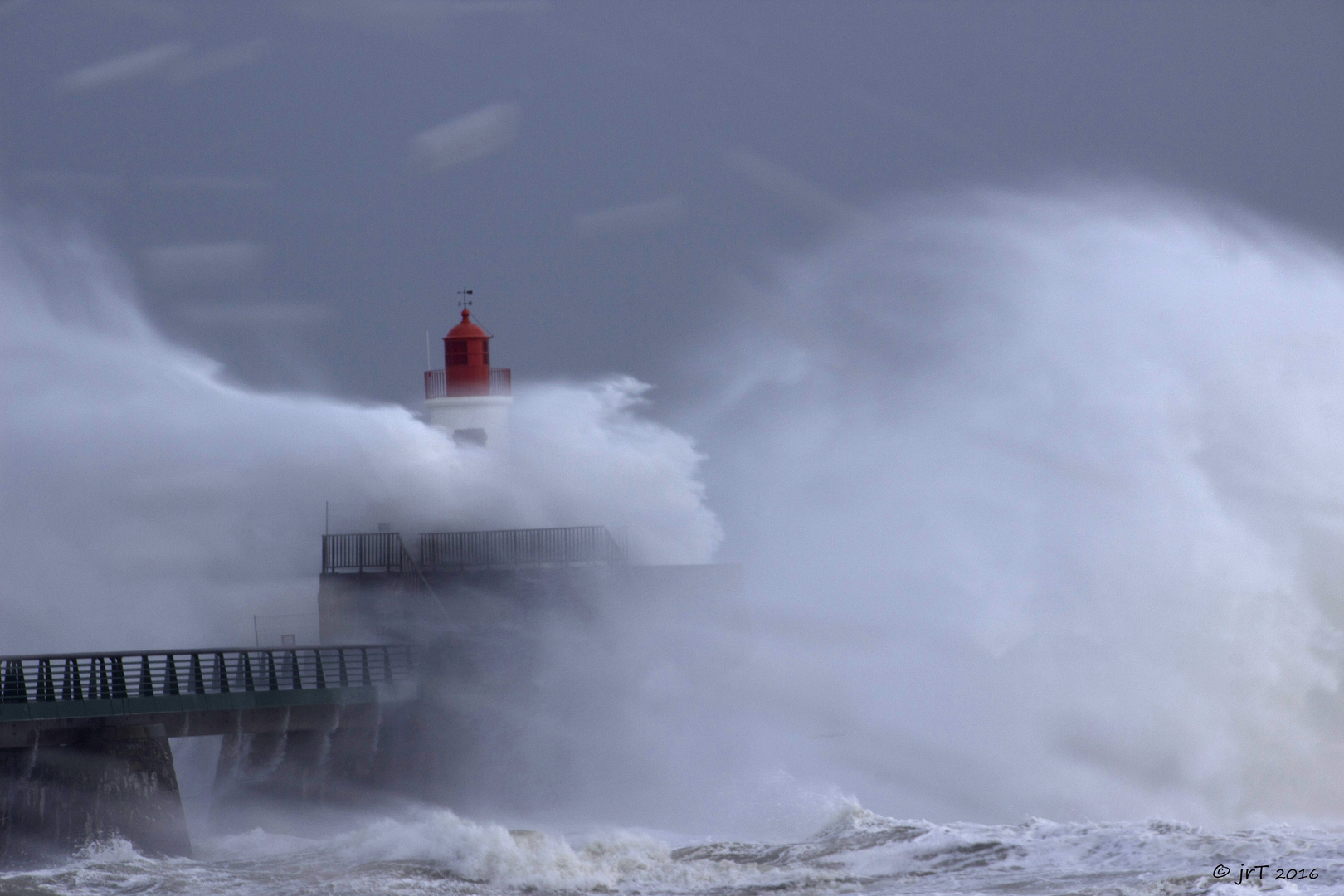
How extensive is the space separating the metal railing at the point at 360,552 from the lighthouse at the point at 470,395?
523 cm

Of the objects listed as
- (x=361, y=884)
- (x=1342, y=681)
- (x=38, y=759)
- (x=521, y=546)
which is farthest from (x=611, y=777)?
(x=1342, y=681)

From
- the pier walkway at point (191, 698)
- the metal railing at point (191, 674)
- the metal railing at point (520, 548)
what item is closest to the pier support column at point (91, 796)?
the pier walkway at point (191, 698)

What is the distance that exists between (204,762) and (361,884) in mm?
13179

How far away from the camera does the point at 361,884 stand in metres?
19.3

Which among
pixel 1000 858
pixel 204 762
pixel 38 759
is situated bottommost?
pixel 1000 858

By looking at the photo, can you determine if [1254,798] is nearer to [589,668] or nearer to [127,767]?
[589,668]

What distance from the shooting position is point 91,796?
68.4 ft

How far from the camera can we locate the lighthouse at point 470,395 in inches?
1389

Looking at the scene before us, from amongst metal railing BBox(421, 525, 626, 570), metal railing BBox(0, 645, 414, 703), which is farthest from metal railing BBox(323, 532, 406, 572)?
metal railing BBox(0, 645, 414, 703)

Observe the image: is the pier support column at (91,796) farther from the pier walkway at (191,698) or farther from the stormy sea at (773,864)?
the stormy sea at (773,864)

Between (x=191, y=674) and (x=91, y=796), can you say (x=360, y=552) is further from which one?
(x=91, y=796)

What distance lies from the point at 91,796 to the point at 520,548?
1050 centimetres

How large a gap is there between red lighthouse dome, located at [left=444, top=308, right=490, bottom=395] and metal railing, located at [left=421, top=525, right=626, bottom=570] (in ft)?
21.7

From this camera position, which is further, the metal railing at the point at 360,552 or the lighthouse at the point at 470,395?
the lighthouse at the point at 470,395
